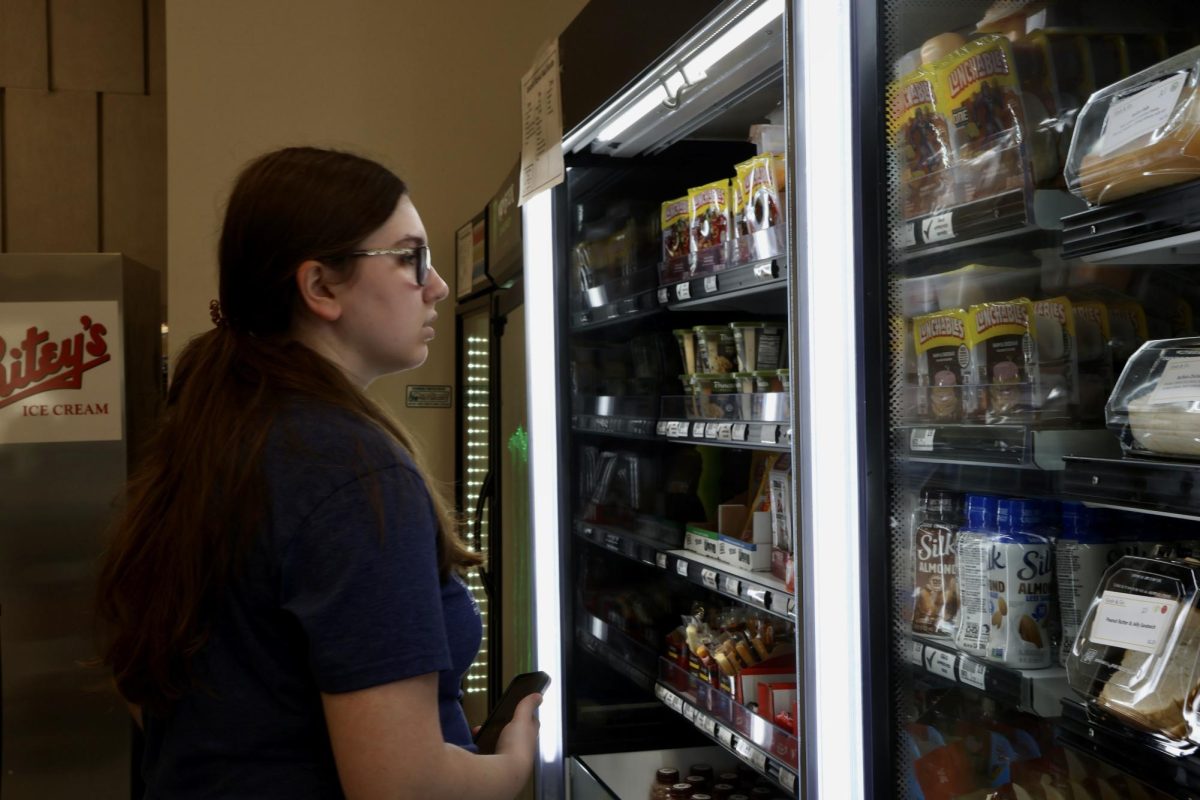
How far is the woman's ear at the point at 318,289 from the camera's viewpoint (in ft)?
4.58

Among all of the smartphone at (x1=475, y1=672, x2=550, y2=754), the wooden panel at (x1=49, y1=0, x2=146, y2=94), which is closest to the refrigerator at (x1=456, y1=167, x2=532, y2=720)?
the smartphone at (x1=475, y1=672, x2=550, y2=754)

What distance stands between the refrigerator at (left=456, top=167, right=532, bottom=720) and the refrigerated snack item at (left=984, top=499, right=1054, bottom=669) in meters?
1.66

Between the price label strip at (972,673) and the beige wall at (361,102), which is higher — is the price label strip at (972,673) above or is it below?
below

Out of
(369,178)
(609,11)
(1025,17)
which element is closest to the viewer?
(369,178)

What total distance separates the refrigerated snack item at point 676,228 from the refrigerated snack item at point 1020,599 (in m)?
1.18

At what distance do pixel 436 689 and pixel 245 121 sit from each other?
4.34 metres


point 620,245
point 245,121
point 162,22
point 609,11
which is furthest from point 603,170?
point 162,22

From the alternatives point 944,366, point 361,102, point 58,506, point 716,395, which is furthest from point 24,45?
point 944,366

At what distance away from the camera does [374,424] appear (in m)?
1.35

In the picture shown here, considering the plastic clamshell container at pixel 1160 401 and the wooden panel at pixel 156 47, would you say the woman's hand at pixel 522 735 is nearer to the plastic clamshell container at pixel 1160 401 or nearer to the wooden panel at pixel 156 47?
the plastic clamshell container at pixel 1160 401

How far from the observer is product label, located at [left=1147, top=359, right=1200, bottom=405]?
1.20 meters

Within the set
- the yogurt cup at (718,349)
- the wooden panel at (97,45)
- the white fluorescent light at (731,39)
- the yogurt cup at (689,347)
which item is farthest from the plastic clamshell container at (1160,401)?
the wooden panel at (97,45)

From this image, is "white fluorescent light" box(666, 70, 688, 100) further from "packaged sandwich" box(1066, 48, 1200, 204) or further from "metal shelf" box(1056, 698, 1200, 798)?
"metal shelf" box(1056, 698, 1200, 798)

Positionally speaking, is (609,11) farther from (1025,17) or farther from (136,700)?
(136,700)
